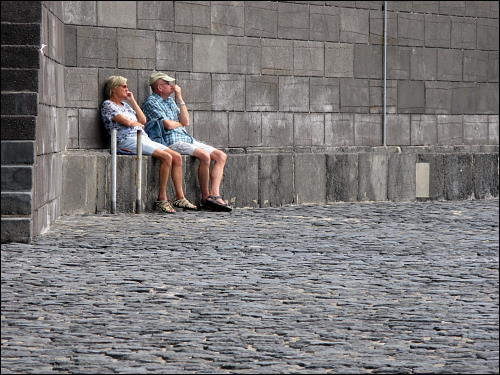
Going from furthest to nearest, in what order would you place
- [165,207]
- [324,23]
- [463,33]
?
[463,33], [324,23], [165,207]

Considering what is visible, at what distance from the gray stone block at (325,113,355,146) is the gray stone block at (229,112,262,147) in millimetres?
962

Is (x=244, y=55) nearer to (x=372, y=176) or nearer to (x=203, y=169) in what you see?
(x=203, y=169)

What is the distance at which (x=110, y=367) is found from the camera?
565 centimetres

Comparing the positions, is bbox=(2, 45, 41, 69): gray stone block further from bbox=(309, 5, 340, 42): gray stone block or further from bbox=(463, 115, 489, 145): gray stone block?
bbox=(463, 115, 489, 145): gray stone block

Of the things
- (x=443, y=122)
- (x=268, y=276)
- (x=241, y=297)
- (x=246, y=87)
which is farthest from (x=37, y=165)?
(x=443, y=122)

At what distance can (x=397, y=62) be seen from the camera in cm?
1658

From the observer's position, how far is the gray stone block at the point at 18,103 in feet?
34.3

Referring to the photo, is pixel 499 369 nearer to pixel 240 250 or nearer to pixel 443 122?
pixel 240 250

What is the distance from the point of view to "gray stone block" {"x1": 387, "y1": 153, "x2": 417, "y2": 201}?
52.0ft

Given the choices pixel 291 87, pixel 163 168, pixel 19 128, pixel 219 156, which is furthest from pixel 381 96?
pixel 19 128

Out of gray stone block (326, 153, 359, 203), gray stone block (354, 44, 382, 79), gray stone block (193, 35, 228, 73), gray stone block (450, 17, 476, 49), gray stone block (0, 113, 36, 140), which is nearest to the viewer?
gray stone block (0, 113, 36, 140)

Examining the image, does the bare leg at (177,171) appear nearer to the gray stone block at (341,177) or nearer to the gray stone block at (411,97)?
the gray stone block at (341,177)

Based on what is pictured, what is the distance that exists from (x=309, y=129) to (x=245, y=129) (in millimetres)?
914

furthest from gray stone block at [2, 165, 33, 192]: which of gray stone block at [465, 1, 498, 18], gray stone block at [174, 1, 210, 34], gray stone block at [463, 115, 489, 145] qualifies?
gray stone block at [465, 1, 498, 18]
